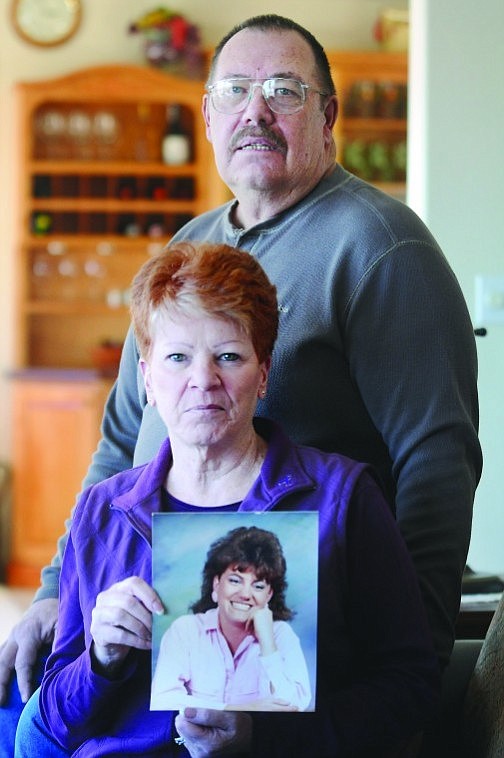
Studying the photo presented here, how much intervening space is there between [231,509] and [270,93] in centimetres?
70

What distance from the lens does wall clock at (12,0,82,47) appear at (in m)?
6.27

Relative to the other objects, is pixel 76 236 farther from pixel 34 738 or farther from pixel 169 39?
pixel 34 738

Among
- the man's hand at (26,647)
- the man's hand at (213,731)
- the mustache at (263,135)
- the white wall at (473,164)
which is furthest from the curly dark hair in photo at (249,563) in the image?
the white wall at (473,164)

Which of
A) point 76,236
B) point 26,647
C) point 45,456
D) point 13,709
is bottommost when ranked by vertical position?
point 45,456

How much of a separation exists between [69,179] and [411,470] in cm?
502

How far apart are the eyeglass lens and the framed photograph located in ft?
2.59

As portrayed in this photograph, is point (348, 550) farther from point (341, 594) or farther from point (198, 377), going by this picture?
point (198, 377)

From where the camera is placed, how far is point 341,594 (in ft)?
4.67

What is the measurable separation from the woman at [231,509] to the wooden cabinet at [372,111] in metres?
4.90

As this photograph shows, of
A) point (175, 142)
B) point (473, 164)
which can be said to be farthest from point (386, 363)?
point (175, 142)

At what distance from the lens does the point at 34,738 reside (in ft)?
5.04

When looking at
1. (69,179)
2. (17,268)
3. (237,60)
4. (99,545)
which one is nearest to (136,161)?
(69,179)

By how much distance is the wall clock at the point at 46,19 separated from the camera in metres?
6.27

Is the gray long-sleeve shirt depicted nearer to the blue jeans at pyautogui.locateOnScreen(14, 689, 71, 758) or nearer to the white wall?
the blue jeans at pyautogui.locateOnScreen(14, 689, 71, 758)
